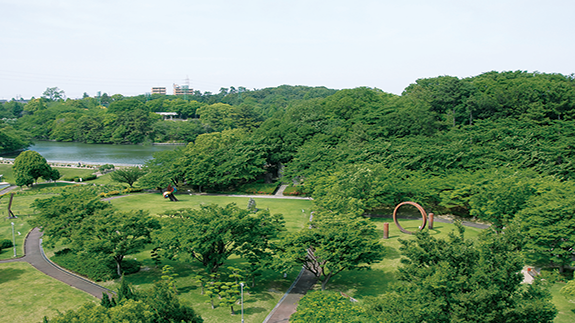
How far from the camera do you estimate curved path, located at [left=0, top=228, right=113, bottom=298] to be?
2155 centimetres

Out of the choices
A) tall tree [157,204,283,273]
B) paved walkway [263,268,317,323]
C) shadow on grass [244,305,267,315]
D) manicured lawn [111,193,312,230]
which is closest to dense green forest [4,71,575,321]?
tall tree [157,204,283,273]

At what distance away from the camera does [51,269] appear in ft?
79.3

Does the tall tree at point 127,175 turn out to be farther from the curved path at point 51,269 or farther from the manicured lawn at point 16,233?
the curved path at point 51,269

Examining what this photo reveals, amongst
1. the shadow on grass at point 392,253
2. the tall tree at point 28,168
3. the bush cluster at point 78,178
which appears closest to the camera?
the shadow on grass at point 392,253

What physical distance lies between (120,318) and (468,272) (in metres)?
11.4

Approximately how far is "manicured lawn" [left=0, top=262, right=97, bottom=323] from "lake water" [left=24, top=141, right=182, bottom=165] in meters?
50.7

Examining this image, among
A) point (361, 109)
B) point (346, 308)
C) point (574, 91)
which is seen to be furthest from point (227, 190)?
point (574, 91)

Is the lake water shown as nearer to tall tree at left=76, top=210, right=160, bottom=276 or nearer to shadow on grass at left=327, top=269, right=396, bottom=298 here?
tall tree at left=76, top=210, right=160, bottom=276

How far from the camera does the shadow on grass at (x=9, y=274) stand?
73.8 ft

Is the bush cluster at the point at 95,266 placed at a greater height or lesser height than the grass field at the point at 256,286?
greater

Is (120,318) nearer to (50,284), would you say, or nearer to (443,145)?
(50,284)

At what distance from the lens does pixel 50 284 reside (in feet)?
71.9

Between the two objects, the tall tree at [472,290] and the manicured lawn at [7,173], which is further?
the manicured lawn at [7,173]

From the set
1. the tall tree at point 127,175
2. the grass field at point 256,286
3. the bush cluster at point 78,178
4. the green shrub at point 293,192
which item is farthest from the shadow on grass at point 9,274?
the bush cluster at point 78,178
